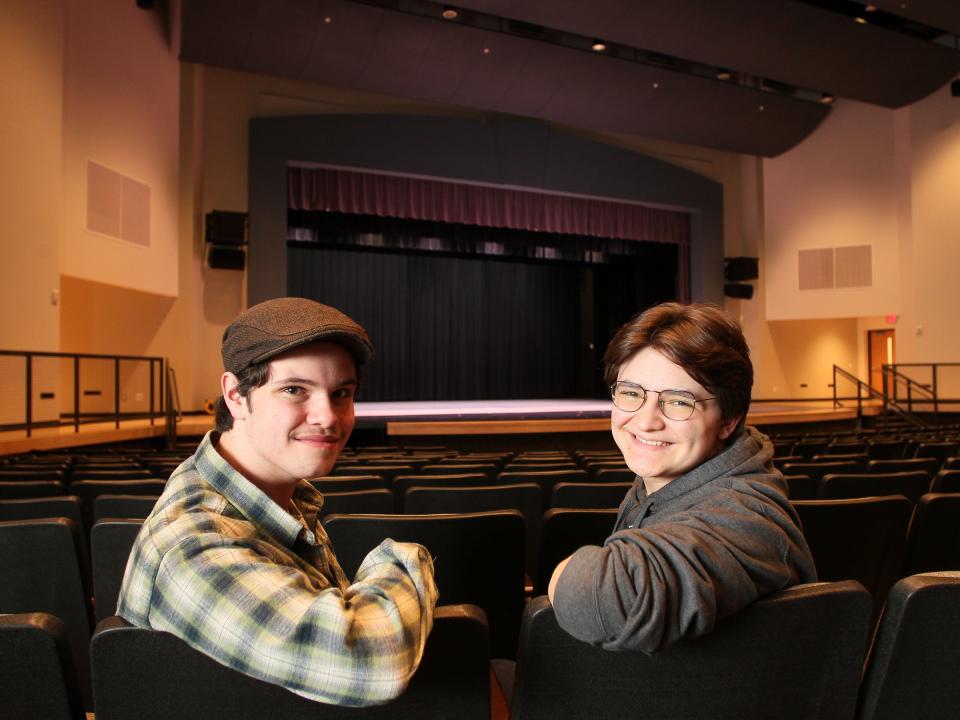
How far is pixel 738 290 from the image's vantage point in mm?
16109

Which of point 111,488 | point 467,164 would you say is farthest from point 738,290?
point 111,488

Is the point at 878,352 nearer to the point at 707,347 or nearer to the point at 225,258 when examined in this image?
the point at 225,258

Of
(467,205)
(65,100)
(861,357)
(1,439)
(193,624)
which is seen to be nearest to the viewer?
(193,624)

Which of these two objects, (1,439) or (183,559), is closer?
(183,559)

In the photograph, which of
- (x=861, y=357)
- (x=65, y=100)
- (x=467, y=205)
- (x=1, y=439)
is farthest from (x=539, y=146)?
(x=1, y=439)

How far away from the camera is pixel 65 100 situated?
9.33 metres

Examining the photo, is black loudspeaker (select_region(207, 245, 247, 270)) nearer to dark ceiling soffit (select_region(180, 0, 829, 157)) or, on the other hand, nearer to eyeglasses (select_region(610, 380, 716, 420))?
dark ceiling soffit (select_region(180, 0, 829, 157))

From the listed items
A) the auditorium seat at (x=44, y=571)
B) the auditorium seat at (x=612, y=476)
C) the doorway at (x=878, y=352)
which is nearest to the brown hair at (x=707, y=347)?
the auditorium seat at (x=44, y=571)

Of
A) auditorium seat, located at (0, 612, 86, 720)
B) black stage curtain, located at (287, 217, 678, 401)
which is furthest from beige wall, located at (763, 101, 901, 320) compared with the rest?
auditorium seat, located at (0, 612, 86, 720)

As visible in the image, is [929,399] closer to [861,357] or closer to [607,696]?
[861,357]

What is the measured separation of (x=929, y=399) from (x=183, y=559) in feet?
50.1

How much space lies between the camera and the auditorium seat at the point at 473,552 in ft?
6.18

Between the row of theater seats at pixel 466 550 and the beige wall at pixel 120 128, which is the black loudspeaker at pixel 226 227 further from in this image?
the row of theater seats at pixel 466 550

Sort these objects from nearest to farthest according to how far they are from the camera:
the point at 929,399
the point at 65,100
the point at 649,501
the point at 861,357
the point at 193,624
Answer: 1. the point at 193,624
2. the point at 649,501
3. the point at 65,100
4. the point at 929,399
5. the point at 861,357
